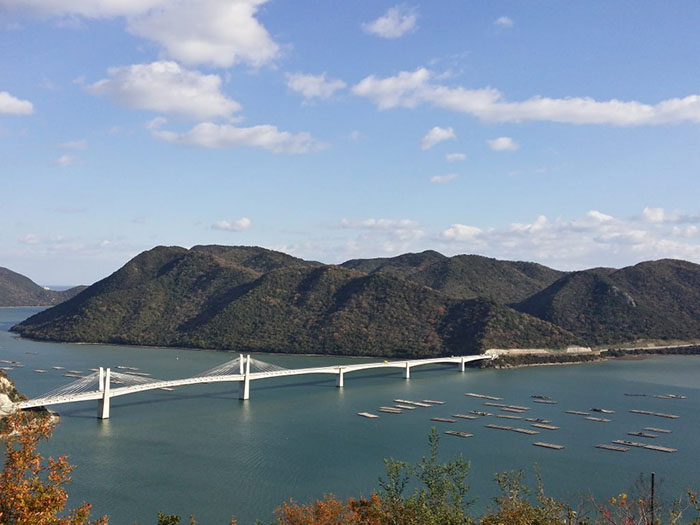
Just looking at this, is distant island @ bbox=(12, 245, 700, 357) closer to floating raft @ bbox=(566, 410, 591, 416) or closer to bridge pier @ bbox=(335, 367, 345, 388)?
bridge pier @ bbox=(335, 367, 345, 388)

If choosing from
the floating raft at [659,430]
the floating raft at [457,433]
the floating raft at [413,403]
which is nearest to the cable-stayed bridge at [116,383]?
the floating raft at [413,403]

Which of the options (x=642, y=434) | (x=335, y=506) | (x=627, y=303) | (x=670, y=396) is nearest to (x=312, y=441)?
(x=642, y=434)

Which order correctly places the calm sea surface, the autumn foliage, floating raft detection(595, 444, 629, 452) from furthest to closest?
floating raft detection(595, 444, 629, 452), the calm sea surface, the autumn foliage

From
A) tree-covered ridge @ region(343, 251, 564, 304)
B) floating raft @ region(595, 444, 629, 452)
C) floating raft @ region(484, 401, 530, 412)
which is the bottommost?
floating raft @ region(595, 444, 629, 452)

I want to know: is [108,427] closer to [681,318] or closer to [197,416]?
[197,416]

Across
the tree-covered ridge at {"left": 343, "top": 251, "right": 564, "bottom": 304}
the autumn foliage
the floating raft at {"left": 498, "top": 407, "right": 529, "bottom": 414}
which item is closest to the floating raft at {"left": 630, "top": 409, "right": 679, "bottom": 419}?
the floating raft at {"left": 498, "top": 407, "right": 529, "bottom": 414}

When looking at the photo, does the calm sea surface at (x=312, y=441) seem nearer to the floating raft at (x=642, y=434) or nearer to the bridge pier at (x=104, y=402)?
the floating raft at (x=642, y=434)
